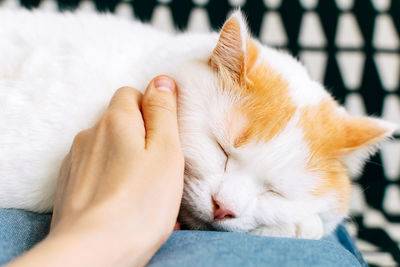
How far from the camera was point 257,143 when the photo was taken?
688 millimetres

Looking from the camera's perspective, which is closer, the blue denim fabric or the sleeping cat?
the blue denim fabric

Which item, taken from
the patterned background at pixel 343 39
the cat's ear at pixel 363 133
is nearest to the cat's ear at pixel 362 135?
the cat's ear at pixel 363 133

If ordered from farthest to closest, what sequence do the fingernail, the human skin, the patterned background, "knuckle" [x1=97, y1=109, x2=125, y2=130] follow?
1. the patterned background
2. the fingernail
3. "knuckle" [x1=97, y1=109, x2=125, y2=130]
4. the human skin

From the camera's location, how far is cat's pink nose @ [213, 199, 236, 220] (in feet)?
2.15

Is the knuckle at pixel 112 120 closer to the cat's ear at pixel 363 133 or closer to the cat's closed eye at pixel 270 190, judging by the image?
the cat's closed eye at pixel 270 190

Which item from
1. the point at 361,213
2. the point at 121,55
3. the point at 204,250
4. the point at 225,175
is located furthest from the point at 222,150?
the point at 361,213

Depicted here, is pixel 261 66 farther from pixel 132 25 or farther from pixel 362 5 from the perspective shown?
pixel 362 5

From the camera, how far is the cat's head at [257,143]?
68cm

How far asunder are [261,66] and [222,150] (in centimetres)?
22

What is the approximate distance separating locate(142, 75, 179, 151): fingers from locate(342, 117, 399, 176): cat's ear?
39cm

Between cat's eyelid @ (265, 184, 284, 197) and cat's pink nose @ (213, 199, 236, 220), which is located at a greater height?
cat's eyelid @ (265, 184, 284, 197)

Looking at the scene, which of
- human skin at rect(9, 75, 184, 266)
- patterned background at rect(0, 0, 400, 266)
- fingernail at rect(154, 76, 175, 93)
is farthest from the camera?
patterned background at rect(0, 0, 400, 266)

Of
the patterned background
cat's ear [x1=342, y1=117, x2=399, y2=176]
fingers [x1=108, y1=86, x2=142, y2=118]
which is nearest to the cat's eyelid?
cat's ear [x1=342, y1=117, x2=399, y2=176]

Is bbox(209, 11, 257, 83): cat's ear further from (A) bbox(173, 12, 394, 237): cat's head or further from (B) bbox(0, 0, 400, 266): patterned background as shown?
(B) bbox(0, 0, 400, 266): patterned background
